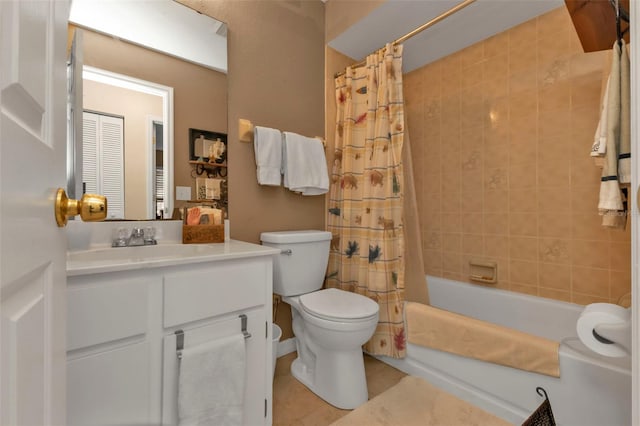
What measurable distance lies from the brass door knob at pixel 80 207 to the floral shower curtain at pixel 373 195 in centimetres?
151

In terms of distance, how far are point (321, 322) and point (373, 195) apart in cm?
84

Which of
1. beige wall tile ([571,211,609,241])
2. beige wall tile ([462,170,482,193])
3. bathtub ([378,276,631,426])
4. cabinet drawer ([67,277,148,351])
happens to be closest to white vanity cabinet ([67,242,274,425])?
cabinet drawer ([67,277,148,351])

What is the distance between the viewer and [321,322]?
4.67ft

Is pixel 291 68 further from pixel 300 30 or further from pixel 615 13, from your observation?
pixel 615 13

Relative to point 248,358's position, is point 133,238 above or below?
above

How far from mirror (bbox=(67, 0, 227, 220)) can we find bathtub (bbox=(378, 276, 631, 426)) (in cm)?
166

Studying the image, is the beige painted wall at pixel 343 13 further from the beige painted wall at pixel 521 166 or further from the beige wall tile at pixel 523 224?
the beige wall tile at pixel 523 224

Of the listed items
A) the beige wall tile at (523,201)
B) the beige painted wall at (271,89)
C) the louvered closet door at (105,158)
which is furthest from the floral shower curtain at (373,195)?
the louvered closet door at (105,158)

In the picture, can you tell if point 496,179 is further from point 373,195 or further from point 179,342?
point 179,342

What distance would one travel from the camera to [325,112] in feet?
7.13

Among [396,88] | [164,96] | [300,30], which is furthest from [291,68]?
[164,96]

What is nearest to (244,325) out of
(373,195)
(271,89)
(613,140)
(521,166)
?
(373,195)

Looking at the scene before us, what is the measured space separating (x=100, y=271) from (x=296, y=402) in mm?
1159

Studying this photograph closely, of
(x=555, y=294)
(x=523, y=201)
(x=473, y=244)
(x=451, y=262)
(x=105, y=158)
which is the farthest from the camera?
(x=451, y=262)
